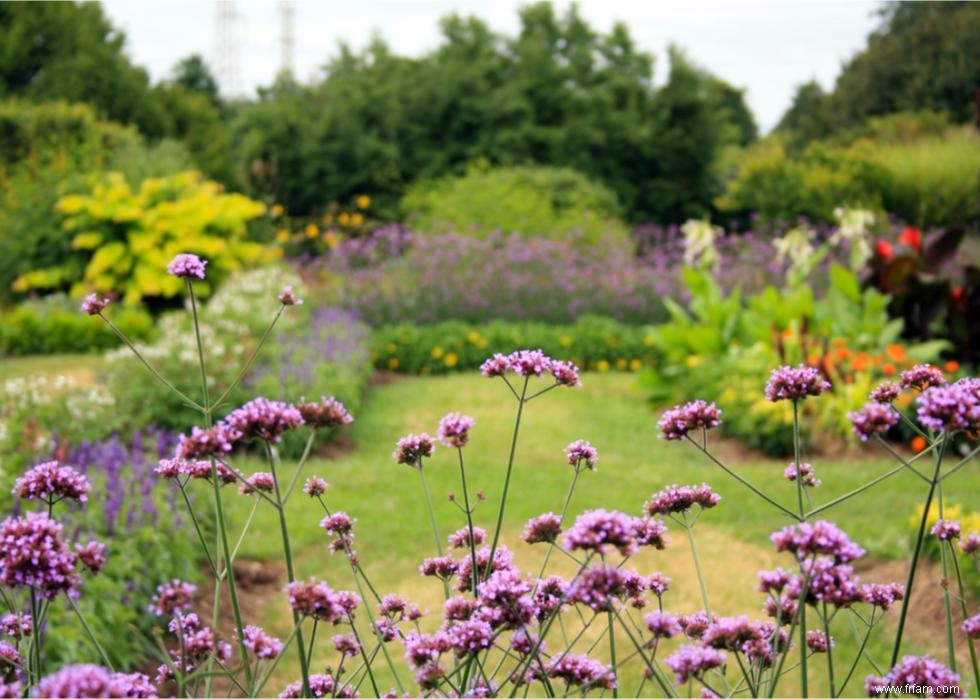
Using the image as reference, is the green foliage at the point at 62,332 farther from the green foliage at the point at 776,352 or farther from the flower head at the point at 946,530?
the flower head at the point at 946,530

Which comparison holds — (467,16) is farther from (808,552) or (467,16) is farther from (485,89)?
(808,552)

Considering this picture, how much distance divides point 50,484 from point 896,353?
23.0 ft

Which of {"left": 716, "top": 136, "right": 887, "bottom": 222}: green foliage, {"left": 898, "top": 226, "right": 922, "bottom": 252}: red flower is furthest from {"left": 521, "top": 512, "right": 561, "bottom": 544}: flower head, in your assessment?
{"left": 716, "top": 136, "right": 887, "bottom": 222}: green foliage

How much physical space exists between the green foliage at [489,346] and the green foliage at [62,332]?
2.79 meters

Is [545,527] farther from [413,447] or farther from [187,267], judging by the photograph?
[187,267]

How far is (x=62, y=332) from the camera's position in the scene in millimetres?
11617

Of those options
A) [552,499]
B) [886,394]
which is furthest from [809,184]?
[886,394]

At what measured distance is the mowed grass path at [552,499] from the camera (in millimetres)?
4957

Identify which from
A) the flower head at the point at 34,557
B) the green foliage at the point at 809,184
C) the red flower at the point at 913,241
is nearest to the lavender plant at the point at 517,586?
the flower head at the point at 34,557

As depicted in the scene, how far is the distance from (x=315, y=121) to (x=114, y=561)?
17.7 m

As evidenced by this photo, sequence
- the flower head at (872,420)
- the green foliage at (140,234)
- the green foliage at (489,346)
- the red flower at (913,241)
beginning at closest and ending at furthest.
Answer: the flower head at (872,420)
the red flower at (913,241)
the green foliage at (489,346)
the green foliage at (140,234)

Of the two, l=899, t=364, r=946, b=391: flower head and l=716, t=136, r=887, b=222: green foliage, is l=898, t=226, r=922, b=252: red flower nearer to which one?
l=899, t=364, r=946, b=391: flower head

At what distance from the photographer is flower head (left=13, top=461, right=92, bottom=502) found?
1243mm

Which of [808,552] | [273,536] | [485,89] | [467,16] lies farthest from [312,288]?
[808,552]
